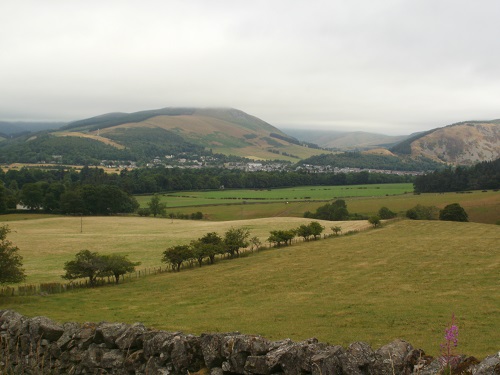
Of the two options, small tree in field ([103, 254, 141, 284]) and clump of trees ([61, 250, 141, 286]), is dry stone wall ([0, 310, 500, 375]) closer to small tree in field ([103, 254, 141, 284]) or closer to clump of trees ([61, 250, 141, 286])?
clump of trees ([61, 250, 141, 286])

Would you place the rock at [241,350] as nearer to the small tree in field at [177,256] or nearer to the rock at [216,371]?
the rock at [216,371]

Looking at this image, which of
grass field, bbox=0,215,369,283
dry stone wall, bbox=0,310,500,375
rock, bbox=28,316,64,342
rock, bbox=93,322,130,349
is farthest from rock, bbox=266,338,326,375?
grass field, bbox=0,215,369,283

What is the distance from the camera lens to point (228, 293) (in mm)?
41406

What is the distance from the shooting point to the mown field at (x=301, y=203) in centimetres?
12056

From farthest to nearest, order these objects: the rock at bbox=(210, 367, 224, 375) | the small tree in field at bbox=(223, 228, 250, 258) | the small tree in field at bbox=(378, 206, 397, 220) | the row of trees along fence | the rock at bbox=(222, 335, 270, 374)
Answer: the small tree in field at bbox=(378, 206, 397, 220), the small tree in field at bbox=(223, 228, 250, 258), the row of trees along fence, the rock at bbox=(210, 367, 224, 375), the rock at bbox=(222, 335, 270, 374)

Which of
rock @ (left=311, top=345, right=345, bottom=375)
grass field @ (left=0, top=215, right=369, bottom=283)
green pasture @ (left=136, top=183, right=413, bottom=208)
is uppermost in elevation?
rock @ (left=311, top=345, right=345, bottom=375)

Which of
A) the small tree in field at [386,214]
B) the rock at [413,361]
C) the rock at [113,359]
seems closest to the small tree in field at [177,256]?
the rock at [113,359]

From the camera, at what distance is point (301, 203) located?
487 ft

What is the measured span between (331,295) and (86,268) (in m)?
29.5

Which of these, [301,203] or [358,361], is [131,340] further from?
[301,203]

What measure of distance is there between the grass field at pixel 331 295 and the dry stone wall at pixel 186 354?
12.0 m

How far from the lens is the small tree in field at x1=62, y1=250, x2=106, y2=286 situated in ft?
164

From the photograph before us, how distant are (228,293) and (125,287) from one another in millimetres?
14380

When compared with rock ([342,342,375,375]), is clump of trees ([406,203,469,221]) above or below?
below
